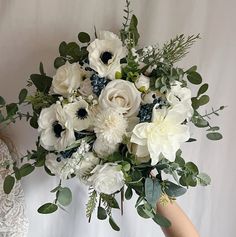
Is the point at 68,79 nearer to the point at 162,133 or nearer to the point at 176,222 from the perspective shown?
the point at 162,133

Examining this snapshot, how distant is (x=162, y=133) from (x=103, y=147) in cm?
15

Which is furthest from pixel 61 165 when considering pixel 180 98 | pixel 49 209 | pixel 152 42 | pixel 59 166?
pixel 152 42

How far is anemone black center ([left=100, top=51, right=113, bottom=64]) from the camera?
3.52ft

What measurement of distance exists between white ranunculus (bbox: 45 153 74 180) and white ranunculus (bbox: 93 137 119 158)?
3.1 inches

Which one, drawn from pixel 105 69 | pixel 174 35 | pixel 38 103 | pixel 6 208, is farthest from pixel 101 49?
pixel 6 208

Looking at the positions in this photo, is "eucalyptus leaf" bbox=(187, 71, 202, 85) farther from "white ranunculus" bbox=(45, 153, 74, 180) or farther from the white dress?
the white dress

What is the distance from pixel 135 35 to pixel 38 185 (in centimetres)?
60

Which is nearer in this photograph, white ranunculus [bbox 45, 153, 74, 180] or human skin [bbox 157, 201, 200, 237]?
white ranunculus [bbox 45, 153, 74, 180]

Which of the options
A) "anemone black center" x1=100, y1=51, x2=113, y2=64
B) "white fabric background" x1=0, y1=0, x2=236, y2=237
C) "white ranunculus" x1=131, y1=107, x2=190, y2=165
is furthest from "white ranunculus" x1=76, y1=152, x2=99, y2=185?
"white fabric background" x1=0, y1=0, x2=236, y2=237

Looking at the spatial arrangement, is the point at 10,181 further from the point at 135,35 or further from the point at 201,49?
the point at 201,49

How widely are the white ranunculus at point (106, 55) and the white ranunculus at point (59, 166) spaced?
0.24 meters

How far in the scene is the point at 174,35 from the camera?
133cm

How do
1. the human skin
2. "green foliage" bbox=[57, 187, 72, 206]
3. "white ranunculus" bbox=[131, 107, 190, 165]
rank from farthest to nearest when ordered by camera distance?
the human skin, "green foliage" bbox=[57, 187, 72, 206], "white ranunculus" bbox=[131, 107, 190, 165]

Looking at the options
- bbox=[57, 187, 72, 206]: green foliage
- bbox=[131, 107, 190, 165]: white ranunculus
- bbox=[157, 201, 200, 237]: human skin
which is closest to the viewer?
bbox=[131, 107, 190, 165]: white ranunculus
